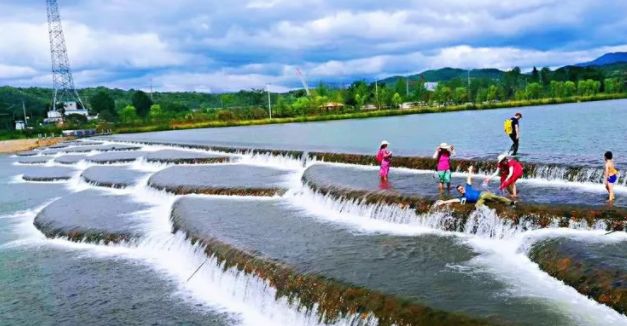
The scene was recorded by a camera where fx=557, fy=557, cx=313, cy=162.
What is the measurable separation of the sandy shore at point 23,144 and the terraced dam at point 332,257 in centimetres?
6484

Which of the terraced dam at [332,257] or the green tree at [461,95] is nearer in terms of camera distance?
the terraced dam at [332,257]

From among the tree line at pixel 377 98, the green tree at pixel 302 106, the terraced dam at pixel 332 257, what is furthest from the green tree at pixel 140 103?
the terraced dam at pixel 332 257

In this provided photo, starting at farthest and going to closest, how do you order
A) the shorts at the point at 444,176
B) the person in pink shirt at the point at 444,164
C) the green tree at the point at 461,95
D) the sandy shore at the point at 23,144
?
the green tree at the point at 461,95, the sandy shore at the point at 23,144, the shorts at the point at 444,176, the person in pink shirt at the point at 444,164

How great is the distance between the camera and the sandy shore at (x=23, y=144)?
262 ft

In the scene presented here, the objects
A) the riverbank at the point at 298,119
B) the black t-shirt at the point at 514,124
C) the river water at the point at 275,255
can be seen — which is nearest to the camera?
the river water at the point at 275,255

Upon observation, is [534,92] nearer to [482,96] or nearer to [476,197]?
[482,96]

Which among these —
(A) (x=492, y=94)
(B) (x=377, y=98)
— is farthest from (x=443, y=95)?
(B) (x=377, y=98)

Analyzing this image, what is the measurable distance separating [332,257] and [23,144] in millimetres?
81714

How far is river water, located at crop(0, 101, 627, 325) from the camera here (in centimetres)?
985

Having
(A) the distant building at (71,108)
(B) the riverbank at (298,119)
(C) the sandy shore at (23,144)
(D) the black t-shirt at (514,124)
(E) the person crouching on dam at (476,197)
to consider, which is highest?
(A) the distant building at (71,108)

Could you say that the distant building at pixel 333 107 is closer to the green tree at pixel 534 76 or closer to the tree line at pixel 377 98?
the tree line at pixel 377 98

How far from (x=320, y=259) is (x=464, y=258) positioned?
10.0 feet

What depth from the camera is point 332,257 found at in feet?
40.1

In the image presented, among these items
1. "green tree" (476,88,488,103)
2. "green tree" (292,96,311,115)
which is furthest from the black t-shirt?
"green tree" (476,88,488,103)
